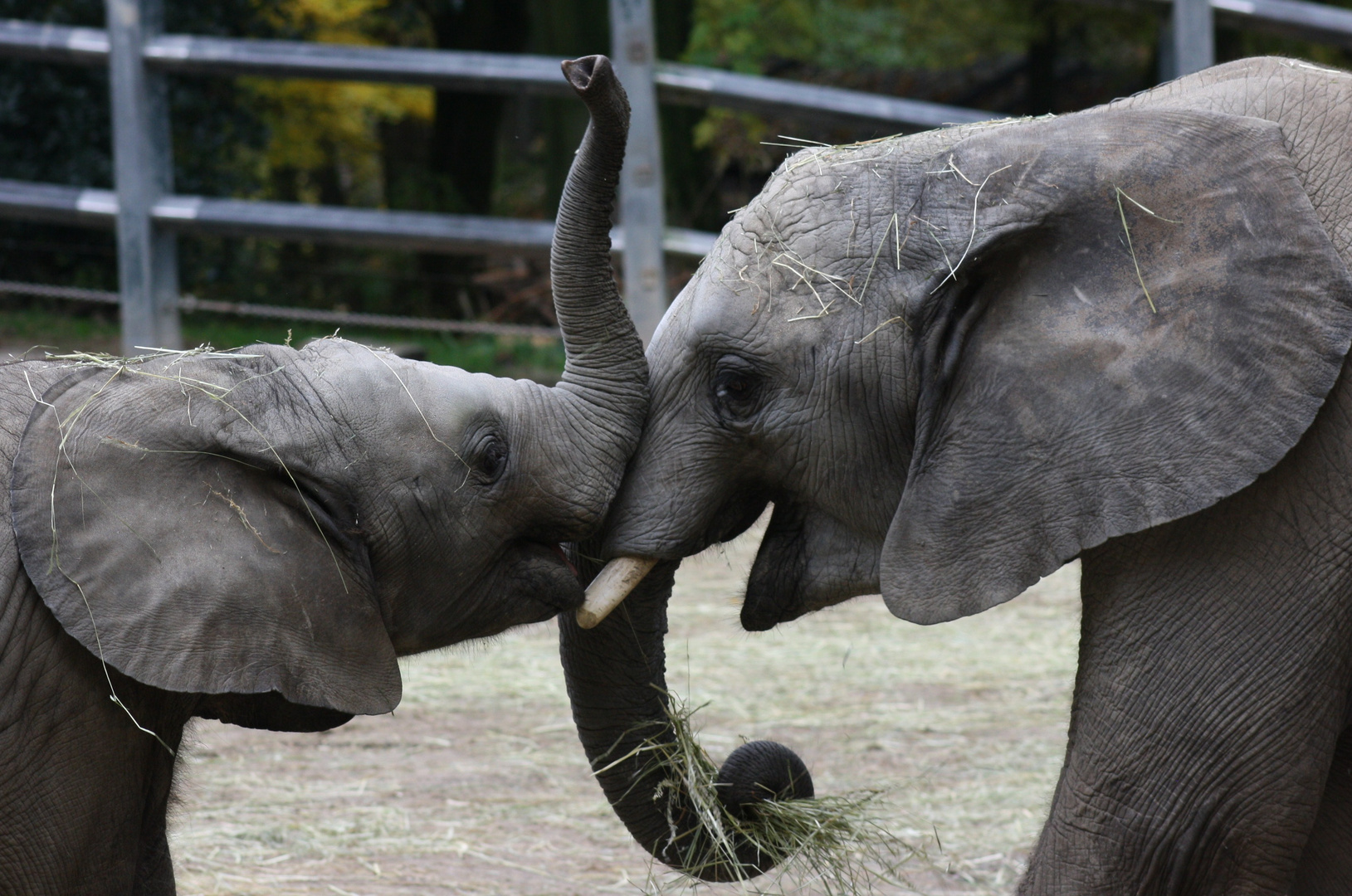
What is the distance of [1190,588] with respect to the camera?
121 inches

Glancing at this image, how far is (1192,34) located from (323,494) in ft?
20.0

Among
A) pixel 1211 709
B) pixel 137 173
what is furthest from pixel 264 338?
pixel 1211 709

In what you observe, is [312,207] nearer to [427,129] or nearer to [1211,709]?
[1211,709]

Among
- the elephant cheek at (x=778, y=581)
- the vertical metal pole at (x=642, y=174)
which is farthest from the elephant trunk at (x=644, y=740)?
the vertical metal pole at (x=642, y=174)

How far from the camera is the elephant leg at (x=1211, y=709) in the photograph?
3027mm

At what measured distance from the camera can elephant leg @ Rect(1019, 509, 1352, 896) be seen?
3.03m

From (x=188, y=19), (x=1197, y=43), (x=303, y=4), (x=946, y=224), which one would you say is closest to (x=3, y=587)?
(x=946, y=224)

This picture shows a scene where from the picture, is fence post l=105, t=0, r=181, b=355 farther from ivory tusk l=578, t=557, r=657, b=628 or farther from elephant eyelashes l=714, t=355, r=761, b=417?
elephant eyelashes l=714, t=355, r=761, b=417

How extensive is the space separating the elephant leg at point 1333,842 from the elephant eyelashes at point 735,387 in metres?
1.49

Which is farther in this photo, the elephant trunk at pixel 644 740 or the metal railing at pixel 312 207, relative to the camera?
the metal railing at pixel 312 207

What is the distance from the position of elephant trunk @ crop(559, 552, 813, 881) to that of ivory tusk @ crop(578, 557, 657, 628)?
0.13 m

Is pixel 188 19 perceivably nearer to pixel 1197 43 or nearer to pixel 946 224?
pixel 1197 43

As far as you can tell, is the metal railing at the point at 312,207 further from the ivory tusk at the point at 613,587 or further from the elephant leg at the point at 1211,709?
the elephant leg at the point at 1211,709

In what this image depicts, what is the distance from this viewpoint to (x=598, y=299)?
3.84m
